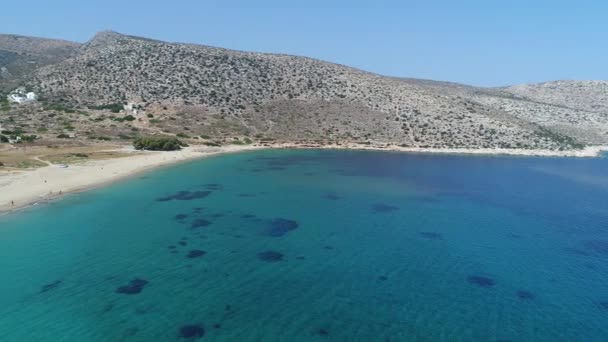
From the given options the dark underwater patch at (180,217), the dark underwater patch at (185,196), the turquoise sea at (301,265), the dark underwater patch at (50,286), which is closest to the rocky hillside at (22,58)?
the dark underwater patch at (185,196)

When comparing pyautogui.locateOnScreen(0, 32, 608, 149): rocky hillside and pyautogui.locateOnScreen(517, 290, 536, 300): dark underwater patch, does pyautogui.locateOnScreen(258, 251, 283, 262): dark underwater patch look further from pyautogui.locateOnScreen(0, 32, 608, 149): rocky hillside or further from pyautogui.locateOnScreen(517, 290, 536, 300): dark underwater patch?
pyautogui.locateOnScreen(0, 32, 608, 149): rocky hillside

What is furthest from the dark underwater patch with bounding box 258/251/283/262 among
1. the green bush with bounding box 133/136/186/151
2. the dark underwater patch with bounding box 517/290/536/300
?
the green bush with bounding box 133/136/186/151

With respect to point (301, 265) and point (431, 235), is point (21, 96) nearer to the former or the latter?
point (301, 265)

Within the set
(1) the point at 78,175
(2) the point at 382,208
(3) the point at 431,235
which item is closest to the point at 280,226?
(2) the point at 382,208

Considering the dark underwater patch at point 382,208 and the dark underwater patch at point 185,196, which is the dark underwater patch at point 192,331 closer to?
the dark underwater patch at point 185,196

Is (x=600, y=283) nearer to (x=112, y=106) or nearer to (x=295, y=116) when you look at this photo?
(x=295, y=116)

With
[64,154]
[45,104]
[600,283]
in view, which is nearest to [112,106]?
[45,104]
